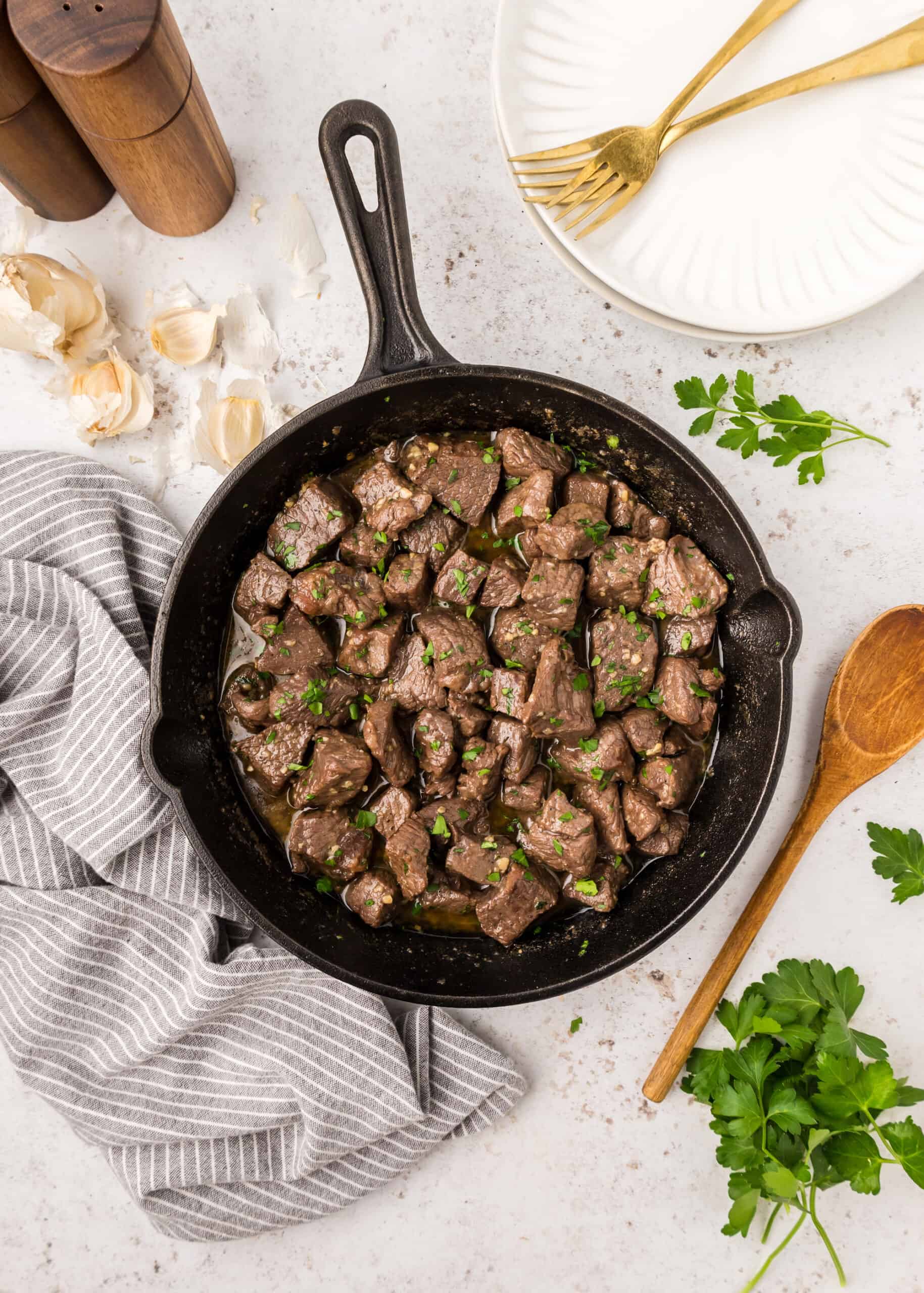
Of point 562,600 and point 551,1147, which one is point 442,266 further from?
point 551,1147

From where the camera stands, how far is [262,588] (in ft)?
10.2

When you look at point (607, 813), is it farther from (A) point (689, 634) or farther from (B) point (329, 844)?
(B) point (329, 844)

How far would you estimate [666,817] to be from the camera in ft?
10.3

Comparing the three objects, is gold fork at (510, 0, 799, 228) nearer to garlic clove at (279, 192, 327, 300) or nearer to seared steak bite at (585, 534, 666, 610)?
garlic clove at (279, 192, 327, 300)

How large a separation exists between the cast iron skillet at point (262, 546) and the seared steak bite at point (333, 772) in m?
0.30

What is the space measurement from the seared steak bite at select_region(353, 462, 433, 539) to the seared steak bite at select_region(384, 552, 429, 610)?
10cm

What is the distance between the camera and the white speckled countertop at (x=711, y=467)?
10.9 ft

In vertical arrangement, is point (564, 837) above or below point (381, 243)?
below

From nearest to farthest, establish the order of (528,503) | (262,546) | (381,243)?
(381,243), (528,503), (262,546)

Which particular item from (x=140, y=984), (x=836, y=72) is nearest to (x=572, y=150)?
(x=836, y=72)

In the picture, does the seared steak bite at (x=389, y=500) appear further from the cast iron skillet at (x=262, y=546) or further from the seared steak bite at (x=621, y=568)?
the seared steak bite at (x=621, y=568)

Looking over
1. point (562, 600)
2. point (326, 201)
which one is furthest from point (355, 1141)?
point (326, 201)

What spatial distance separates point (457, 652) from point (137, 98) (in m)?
1.91

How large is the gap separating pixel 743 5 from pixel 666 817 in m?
2.74
